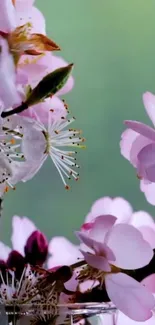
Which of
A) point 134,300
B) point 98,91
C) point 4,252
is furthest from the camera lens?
point 98,91

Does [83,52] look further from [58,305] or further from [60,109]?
[58,305]

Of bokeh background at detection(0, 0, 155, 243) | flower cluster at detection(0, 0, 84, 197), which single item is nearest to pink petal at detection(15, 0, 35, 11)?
flower cluster at detection(0, 0, 84, 197)

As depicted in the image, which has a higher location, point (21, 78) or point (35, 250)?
point (21, 78)

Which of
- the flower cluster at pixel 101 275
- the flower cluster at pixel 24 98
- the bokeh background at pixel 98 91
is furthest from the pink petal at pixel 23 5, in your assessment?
the bokeh background at pixel 98 91

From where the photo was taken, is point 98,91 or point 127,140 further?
point 98,91

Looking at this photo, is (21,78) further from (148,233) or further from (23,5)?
(148,233)

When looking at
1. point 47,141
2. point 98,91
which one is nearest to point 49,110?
point 47,141

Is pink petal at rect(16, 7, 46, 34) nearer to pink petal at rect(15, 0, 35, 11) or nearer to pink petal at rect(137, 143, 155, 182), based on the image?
pink petal at rect(15, 0, 35, 11)
